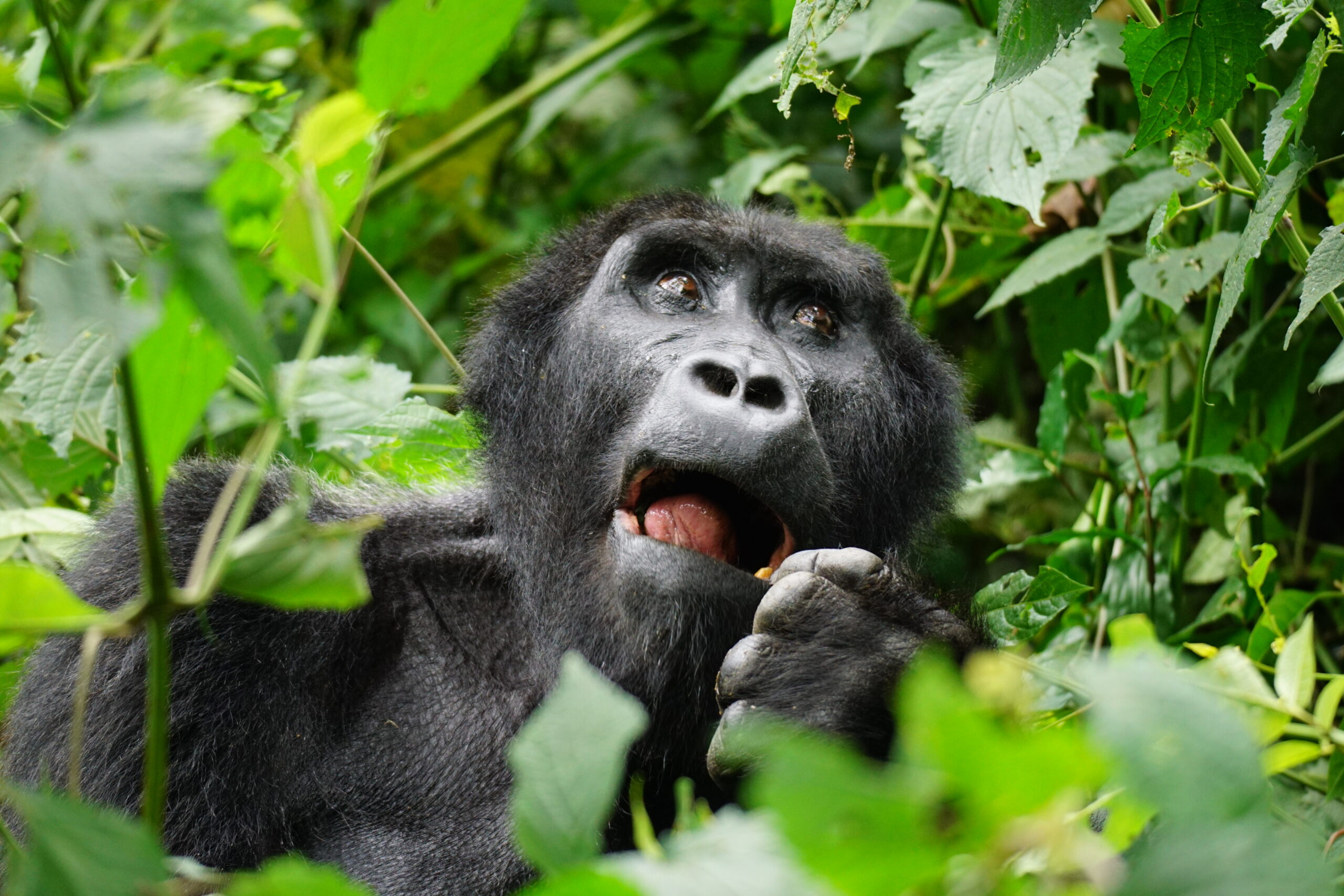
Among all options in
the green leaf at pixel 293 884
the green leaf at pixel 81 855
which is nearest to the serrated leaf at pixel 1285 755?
the green leaf at pixel 293 884

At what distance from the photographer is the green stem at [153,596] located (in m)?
1.00

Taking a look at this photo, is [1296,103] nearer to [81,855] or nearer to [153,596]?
[153,596]

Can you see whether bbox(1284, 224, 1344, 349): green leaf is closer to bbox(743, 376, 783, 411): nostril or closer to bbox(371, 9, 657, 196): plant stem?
bbox(743, 376, 783, 411): nostril

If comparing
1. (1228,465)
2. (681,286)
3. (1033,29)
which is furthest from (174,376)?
(1228,465)

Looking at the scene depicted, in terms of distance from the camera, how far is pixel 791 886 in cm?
79

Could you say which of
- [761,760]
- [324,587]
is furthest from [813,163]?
[324,587]

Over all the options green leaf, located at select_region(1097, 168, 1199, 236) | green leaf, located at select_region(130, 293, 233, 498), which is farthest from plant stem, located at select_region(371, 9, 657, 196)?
green leaf, located at select_region(130, 293, 233, 498)

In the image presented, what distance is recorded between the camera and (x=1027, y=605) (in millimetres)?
2725

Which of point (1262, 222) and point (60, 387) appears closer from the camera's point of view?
point (1262, 222)

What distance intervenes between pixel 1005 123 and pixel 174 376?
8.01 ft

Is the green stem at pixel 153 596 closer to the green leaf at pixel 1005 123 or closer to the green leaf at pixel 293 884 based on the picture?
the green leaf at pixel 293 884

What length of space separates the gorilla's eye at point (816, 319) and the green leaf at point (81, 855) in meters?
2.23

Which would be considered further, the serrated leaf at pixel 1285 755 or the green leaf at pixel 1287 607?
the green leaf at pixel 1287 607

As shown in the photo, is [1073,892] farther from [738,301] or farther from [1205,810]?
[738,301]
